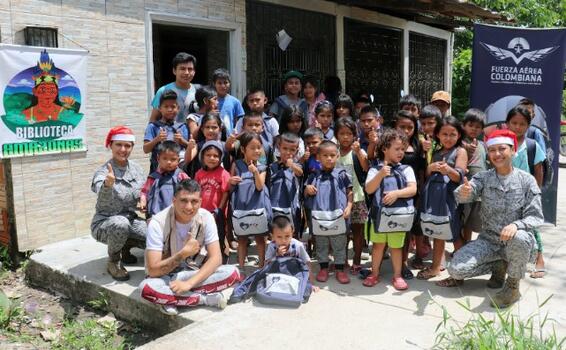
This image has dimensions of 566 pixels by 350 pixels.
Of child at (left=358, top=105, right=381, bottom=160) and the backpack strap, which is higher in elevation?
child at (left=358, top=105, right=381, bottom=160)

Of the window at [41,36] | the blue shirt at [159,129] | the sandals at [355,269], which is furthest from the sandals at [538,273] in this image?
the window at [41,36]

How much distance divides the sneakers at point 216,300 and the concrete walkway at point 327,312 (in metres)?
0.05

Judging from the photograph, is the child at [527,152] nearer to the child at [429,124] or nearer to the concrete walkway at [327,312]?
the concrete walkway at [327,312]

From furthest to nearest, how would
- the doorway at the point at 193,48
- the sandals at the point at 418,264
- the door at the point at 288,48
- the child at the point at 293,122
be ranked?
1. the door at the point at 288,48
2. the doorway at the point at 193,48
3. the child at the point at 293,122
4. the sandals at the point at 418,264

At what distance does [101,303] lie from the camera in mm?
3969

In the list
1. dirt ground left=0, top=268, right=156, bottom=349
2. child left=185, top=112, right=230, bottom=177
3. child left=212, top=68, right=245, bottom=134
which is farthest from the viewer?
child left=212, top=68, right=245, bottom=134

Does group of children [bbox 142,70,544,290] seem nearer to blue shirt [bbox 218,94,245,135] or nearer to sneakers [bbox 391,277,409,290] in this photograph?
sneakers [bbox 391,277,409,290]

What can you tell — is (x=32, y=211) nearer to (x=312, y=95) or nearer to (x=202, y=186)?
(x=202, y=186)

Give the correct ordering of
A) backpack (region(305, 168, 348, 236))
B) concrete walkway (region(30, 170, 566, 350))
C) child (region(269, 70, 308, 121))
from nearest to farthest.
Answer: concrete walkway (region(30, 170, 566, 350))
backpack (region(305, 168, 348, 236))
child (region(269, 70, 308, 121))

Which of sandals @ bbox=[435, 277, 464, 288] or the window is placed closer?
sandals @ bbox=[435, 277, 464, 288]

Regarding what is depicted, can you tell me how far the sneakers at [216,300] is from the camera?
3438 millimetres

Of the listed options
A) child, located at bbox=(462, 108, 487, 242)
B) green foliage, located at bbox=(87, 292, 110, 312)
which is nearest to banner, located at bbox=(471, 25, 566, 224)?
child, located at bbox=(462, 108, 487, 242)

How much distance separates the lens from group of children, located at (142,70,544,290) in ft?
12.7

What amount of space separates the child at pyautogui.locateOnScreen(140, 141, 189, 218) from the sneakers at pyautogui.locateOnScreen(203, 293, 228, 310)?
0.82 meters
